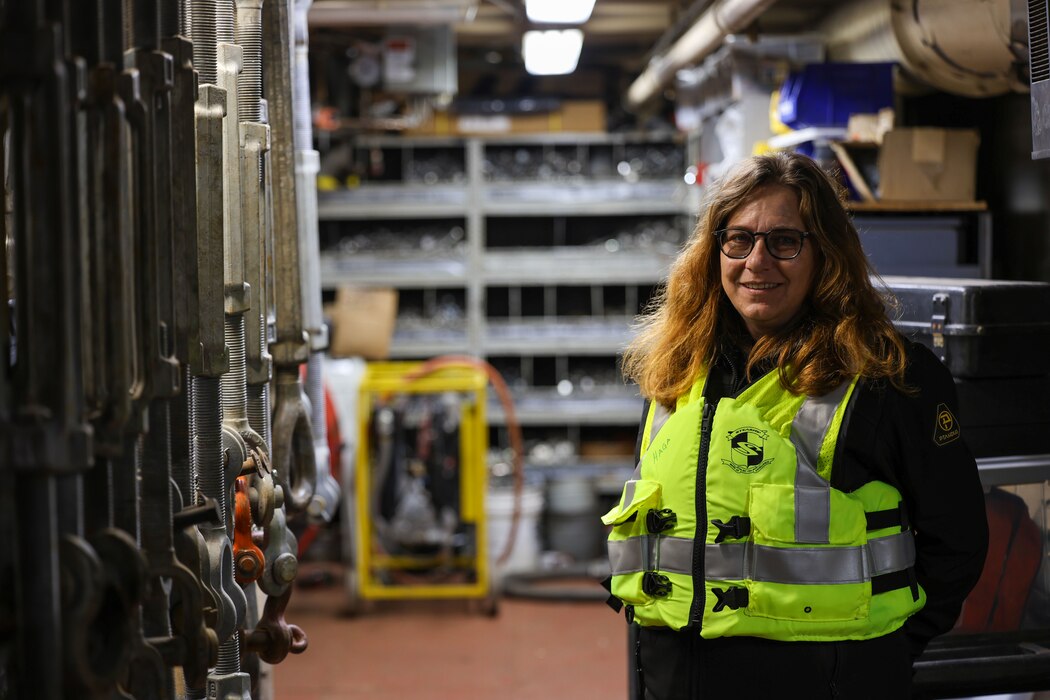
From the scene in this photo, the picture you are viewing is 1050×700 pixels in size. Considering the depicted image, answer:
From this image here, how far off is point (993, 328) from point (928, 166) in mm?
1216

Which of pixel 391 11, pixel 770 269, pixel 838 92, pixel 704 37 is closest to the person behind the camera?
pixel 770 269

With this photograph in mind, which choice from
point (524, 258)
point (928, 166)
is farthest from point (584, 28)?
point (928, 166)

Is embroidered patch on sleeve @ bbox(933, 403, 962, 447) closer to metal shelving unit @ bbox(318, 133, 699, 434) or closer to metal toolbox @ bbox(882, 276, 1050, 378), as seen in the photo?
metal toolbox @ bbox(882, 276, 1050, 378)

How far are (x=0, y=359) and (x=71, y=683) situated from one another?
378mm

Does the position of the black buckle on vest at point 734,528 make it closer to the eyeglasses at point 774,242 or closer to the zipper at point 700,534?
the zipper at point 700,534

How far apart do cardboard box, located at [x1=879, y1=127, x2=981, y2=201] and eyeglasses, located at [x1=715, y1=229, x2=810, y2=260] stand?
1.86 meters

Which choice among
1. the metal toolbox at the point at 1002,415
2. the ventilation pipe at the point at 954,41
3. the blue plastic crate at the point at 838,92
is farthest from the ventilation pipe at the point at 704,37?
the metal toolbox at the point at 1002,415

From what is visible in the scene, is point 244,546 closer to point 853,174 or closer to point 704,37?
point 853,174

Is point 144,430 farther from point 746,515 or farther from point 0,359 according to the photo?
point 746,515

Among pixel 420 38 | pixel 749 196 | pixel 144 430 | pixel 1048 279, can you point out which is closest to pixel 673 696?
pixel 749 196

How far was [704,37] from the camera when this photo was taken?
4480mm

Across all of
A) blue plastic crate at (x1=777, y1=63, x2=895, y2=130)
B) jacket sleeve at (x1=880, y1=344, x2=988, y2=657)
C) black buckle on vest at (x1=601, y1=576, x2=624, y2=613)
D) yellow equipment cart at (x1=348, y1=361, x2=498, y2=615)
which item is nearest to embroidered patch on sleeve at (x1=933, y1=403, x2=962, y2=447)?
jacket sleeve at (x1=880, y1=344, x2=988, y2=657)

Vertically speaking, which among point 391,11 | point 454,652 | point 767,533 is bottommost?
point 454,652

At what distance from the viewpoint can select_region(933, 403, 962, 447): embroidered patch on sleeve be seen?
1934mm
